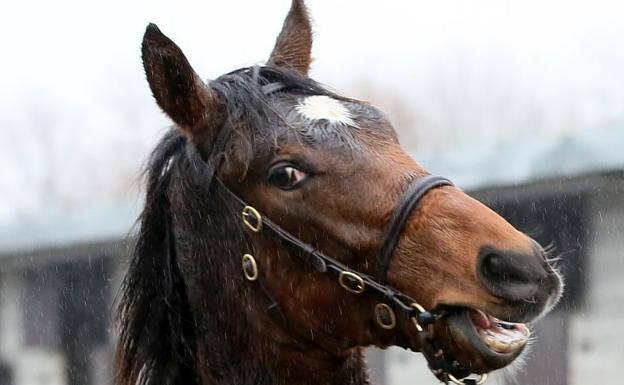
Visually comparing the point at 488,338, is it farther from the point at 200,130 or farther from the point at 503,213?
the point at 503,213

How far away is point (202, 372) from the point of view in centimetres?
354

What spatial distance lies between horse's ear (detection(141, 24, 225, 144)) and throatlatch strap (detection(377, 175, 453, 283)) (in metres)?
0.80

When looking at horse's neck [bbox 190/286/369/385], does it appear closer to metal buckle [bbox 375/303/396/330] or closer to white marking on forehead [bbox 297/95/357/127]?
metal buckle [bbox 375/303/396/330]

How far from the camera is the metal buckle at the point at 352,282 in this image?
10.3 feet

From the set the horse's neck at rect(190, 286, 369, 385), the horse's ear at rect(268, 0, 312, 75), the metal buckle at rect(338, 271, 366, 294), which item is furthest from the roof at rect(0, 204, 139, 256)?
the metal buckle at rect(338, 271, 366, 294)

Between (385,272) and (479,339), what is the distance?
1.25ft

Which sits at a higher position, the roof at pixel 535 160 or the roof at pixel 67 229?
the roof at pixel 535 160

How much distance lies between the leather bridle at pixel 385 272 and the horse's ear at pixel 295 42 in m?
0.80

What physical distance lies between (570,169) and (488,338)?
5.22m

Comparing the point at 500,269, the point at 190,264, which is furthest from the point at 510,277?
the point at 190,264

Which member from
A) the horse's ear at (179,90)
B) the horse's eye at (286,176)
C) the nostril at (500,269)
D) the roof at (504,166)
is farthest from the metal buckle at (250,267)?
the roof at (504,166)

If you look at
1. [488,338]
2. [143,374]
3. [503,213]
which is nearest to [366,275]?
[488,338]

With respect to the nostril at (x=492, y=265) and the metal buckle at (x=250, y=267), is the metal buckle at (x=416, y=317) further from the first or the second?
the metal buckle at (x=250, y=267)

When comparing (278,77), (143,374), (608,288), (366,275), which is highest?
(278,77)
